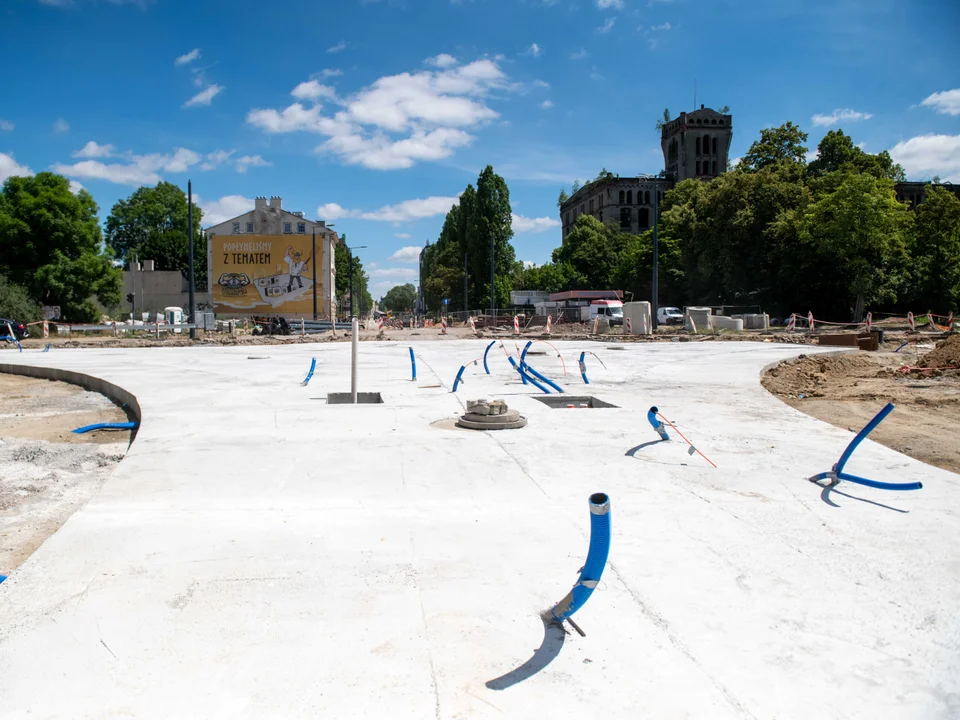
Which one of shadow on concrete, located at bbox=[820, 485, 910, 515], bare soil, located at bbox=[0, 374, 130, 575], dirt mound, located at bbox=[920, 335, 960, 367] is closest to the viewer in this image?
bare soil, located at bbox=[0, 374, 130, 575]

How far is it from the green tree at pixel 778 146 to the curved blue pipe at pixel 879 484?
61.2 metres

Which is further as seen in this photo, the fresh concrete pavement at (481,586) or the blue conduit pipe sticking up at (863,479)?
the blue conduit pipe sticking up at (863,479)

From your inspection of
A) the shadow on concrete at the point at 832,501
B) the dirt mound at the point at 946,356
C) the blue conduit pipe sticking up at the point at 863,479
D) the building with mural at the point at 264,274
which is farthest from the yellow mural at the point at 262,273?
the shadow on concrete at the point at 832,501

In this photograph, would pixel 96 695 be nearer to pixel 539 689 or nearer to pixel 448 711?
pixel 448 711

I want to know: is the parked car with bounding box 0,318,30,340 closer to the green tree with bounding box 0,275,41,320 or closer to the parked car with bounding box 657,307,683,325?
the green tree with bounding box 0,275,41,320

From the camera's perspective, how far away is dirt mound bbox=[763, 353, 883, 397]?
15.1 meters

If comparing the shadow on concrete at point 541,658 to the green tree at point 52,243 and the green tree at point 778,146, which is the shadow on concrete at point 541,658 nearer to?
the green tree at point 52,243

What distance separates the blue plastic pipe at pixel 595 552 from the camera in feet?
10.9

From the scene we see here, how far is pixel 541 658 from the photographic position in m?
3.31

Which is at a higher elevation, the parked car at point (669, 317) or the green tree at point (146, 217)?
the green tree at point (146, 217)

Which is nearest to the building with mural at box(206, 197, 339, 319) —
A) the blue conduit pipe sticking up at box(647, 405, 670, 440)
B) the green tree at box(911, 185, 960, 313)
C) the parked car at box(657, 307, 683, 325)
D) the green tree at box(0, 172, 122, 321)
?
the green tree at box(0, 172, 122, 321)

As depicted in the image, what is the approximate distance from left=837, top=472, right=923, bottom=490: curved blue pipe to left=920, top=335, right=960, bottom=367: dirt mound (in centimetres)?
1471

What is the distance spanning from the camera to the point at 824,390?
15242 mm

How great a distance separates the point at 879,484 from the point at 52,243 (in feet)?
172
